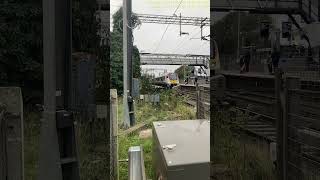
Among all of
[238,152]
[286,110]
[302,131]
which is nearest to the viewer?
[302,131]

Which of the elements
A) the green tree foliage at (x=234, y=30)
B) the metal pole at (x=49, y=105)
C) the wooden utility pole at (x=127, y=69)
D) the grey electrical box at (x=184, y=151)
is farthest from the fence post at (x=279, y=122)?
the wooden utility pole at (x=127, y=69)

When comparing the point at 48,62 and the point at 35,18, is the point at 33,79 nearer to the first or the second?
the point at 35,18

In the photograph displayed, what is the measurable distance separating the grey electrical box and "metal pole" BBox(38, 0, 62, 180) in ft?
13.3

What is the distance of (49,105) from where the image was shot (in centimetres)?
218

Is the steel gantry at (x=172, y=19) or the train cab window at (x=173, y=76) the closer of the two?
the steel gantry at (x=172, y=19)

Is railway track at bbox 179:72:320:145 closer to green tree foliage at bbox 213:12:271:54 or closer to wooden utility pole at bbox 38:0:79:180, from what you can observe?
green tree foliage at bbox 213:12:271:54

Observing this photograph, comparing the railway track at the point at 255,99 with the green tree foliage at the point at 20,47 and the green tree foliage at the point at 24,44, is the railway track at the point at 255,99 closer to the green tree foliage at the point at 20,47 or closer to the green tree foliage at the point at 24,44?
the green tree foliage at the point at 24,44

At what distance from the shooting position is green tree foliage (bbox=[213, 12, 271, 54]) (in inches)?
137

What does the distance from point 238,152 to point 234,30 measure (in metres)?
1.14

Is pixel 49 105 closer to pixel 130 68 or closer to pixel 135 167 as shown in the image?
pixel 135 167

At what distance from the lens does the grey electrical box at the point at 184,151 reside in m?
6.21

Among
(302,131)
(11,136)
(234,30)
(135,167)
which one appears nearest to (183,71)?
(135,167)

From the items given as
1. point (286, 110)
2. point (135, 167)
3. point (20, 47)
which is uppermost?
point (20, 47)

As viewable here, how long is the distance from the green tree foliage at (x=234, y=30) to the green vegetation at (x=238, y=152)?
25.8 inches
